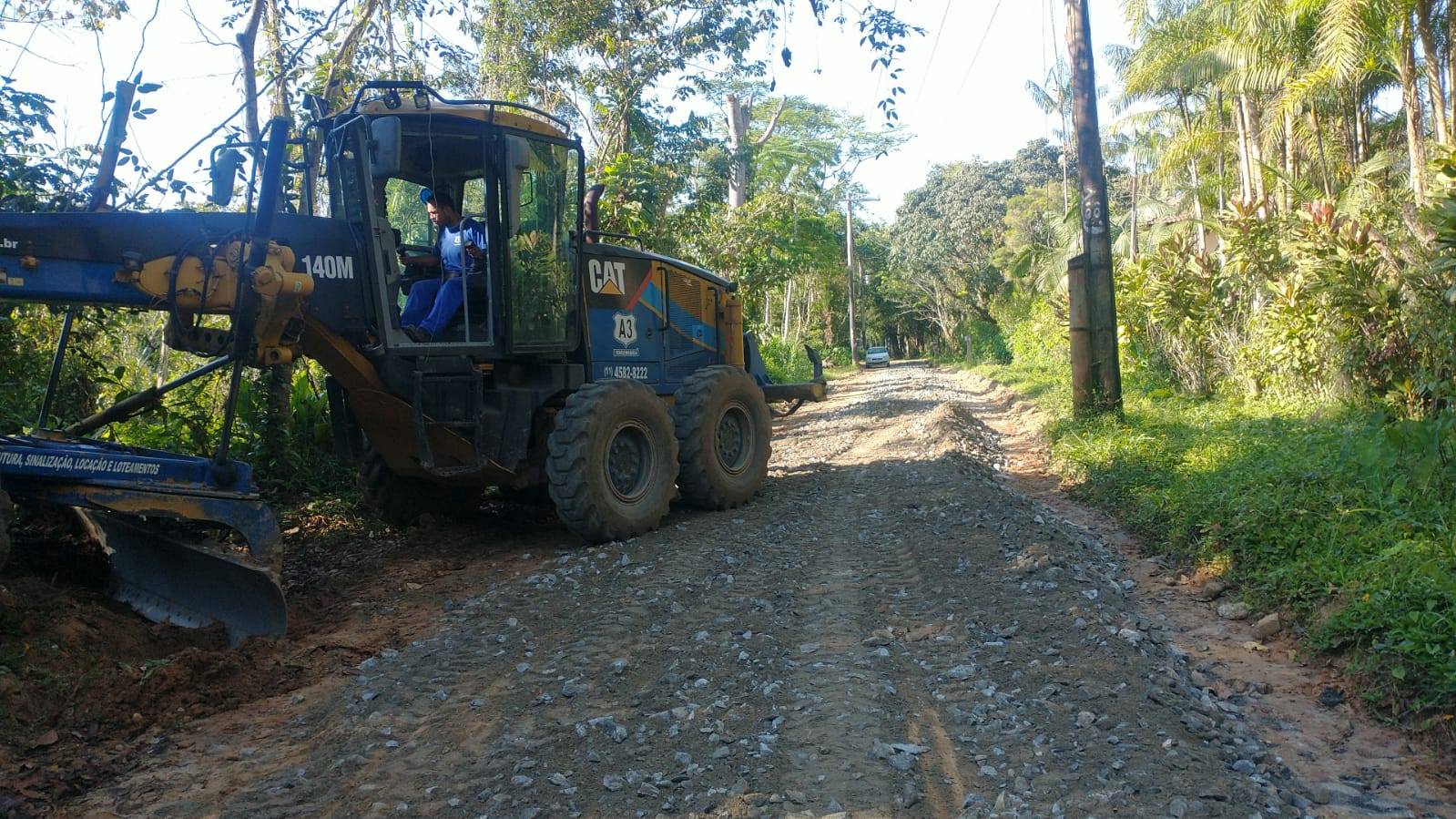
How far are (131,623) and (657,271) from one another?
5.27 m

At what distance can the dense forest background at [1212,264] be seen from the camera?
616cm

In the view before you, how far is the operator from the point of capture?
282 inches

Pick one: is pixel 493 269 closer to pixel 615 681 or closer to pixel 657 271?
pixel 657 271

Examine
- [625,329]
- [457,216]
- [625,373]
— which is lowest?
[625,373]

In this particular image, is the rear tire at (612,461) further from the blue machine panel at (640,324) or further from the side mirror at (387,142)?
the side mirror at (387,142)

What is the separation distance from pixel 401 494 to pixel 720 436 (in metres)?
2.95

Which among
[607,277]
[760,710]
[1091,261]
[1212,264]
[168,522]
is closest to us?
[760,710]

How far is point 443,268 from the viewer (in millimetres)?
7312

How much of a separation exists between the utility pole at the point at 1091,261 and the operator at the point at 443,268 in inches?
337

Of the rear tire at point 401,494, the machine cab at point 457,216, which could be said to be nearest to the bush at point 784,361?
the rear tire at point 401,494

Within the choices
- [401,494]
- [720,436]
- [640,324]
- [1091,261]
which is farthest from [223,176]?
[1091,261]

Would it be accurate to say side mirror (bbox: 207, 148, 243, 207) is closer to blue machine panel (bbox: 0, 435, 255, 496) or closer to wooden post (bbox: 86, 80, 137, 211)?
wooden post (bbox: 86, 80, 137, 211)

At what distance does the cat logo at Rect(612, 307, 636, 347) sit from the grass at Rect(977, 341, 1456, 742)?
453cm

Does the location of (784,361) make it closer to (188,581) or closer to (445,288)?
(445,288)
